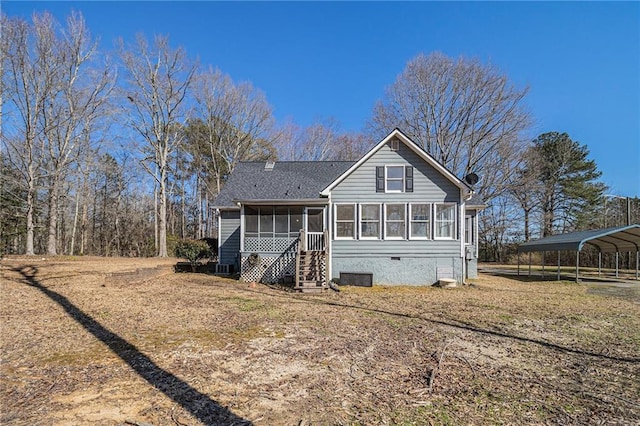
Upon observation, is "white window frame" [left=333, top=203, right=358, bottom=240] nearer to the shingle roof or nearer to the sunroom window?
the sunroom window

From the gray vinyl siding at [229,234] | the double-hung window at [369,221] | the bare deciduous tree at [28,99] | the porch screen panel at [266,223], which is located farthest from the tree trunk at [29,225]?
the double-hung window at [369,221]

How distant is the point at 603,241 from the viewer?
763 inches

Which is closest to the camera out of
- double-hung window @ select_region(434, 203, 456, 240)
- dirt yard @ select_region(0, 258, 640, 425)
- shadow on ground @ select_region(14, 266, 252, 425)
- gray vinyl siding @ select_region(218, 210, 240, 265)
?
shadow on ground @ select_region(14, 266, 252, 425)

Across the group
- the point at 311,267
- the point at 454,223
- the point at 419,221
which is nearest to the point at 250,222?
the point at 311,267

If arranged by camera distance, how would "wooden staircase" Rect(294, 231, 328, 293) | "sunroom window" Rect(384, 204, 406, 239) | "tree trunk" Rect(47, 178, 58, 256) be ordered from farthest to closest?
"tree trunk" Rect(47, 178, 58, 256), "sunroom window" Rect(384, 204, 406, 239), "wooden staircase" Rect(294, 231, 328, 293)

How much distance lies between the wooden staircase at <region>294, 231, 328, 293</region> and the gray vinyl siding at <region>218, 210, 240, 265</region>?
470cm

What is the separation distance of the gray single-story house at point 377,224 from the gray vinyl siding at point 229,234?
249 cm

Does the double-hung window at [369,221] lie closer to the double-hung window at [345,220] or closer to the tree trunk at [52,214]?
the double-hung window at [345,220]

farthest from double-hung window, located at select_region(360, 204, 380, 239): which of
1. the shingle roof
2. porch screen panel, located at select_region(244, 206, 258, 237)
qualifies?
porch screen panel, located at select_region(244, 206, 258, 237)

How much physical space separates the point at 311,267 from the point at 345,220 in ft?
8.63

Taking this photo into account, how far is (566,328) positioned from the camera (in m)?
7.79

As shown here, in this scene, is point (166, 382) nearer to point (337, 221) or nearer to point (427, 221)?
point (337, 221)

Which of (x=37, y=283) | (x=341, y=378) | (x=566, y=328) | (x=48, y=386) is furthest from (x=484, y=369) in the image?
(x=37, y=283)

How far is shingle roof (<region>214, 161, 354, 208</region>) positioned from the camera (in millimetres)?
17469
